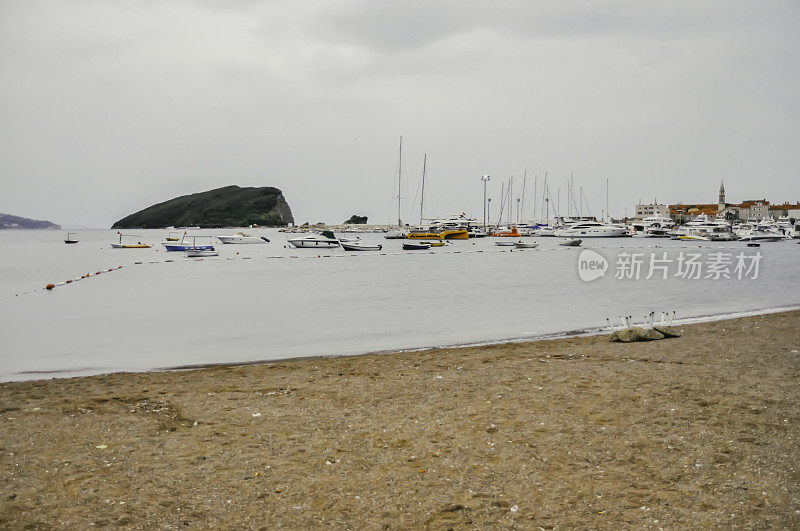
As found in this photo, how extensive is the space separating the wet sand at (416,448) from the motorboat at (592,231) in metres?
127

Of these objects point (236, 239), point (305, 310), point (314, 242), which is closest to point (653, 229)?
point (314, 242)

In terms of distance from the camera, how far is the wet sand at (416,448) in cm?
515

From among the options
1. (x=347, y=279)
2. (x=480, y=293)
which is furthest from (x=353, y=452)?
(x=347, y=279)

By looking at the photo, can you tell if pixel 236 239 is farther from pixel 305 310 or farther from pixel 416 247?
pixel 305 310

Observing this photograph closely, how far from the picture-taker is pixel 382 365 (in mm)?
11656

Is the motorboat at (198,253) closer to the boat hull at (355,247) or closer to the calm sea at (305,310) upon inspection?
the boat hull at (355,247)

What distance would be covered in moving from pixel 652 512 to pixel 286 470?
3567 millimetres

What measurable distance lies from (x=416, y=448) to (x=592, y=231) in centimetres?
13321

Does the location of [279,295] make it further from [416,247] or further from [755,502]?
[416,247]

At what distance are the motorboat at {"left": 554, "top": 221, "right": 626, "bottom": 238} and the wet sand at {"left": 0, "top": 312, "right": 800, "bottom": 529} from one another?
126928mm

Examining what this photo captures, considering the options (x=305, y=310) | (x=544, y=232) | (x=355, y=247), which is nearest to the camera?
(x=305, y=310)

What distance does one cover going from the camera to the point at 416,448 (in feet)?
21.7

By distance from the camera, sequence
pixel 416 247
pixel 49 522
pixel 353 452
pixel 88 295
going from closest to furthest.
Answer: pixel 49 522
pixel 353 452
pixel 88 295
pixel 416 247

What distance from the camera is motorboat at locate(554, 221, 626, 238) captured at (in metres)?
132
